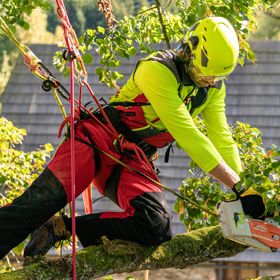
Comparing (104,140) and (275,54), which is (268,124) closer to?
(275,54)

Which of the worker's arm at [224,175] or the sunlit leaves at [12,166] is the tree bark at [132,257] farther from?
the sunlit leaves at [12,166]

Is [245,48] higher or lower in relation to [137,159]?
higher

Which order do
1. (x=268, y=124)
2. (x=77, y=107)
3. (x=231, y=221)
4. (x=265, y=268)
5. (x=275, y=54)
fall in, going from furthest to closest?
(x=275, y=54) → (x=268, y=124) → (x=265, y=268) → (x=77, y=107) → (x=231, y=221)

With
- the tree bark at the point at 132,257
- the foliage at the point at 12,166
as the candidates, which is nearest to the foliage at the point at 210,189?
the tree bark at the point at 132,257

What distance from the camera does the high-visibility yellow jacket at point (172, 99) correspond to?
5812 millimetres

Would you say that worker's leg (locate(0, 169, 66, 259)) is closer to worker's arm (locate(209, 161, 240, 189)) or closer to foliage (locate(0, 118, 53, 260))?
worker's arm (locate(209, 161, 240, 189))

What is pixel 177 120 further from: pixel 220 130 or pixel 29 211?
pixel 29 211

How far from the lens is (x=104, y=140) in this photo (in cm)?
601

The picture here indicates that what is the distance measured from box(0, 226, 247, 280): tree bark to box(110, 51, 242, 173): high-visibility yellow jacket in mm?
482

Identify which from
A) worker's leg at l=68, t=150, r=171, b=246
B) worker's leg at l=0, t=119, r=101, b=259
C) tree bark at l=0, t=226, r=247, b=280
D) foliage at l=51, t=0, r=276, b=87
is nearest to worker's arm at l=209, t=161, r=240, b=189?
worker's leg at l=68, t=150, r=171, b=246

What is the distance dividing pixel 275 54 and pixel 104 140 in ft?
48.8

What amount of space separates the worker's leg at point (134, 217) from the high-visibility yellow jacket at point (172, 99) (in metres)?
0.29

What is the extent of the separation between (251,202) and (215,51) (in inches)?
33.0

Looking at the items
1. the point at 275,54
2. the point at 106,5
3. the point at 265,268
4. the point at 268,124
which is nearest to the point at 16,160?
the point at 106,5
